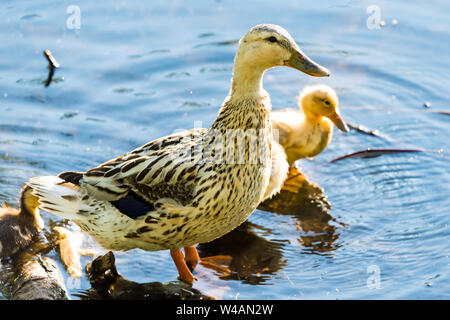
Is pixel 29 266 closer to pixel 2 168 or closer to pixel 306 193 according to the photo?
pixel 2 168

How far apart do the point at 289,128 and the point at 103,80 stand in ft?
7.09

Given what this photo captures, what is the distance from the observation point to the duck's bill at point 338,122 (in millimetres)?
6789

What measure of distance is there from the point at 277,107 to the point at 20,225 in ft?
10.5

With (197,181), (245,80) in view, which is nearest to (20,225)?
(197,181)

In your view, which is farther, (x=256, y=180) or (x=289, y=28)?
(x=289, y=28)

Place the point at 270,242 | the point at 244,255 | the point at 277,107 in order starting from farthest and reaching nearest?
1. the point at 277,107
2. the point at 270,242
3. the point at 244,255

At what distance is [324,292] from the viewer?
5.02 metres

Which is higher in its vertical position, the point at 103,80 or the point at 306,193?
the point at 103,80

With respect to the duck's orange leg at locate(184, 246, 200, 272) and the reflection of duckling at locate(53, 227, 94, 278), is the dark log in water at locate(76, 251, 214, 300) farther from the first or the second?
the duck's orange leg at locate(184, 246, 200, 272)

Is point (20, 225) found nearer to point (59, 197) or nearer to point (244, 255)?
point (59, 197)

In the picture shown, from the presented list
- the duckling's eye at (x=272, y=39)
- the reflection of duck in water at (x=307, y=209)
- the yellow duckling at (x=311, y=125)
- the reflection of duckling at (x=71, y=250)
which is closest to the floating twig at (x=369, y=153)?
the yellow duckling at (x=311, y=125)

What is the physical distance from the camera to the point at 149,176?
473 centimetres

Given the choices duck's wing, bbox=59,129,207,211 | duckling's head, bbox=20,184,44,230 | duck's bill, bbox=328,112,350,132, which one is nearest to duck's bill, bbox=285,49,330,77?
duck's wing, bbox=59,129,207,211
